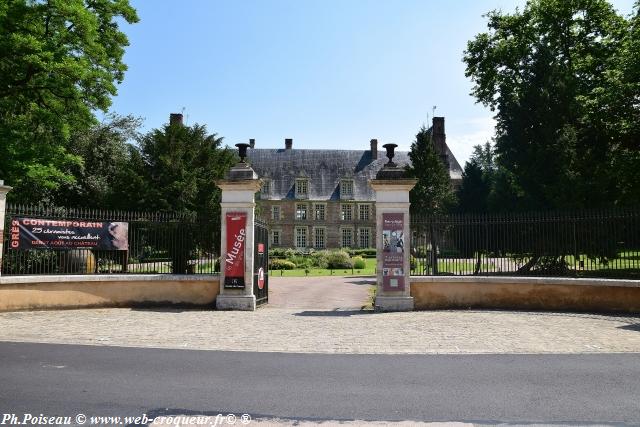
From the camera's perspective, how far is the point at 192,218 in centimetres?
1309

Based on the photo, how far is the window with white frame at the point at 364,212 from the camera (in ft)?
190

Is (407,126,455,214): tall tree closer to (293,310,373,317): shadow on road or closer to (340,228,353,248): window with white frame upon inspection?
(293,310,373,317): shadow on road

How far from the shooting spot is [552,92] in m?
21.8

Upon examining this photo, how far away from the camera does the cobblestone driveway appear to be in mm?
8047

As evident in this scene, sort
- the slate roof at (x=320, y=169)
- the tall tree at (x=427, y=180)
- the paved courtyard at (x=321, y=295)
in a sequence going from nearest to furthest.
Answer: the paved courtyard at (x=321, y=295) < the tall tree at (x=427, y=180) < the slate roof at (x=320, y=169)

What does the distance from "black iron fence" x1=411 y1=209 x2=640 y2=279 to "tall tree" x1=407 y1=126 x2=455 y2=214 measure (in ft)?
64.3

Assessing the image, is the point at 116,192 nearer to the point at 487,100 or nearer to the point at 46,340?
the point at 46,340

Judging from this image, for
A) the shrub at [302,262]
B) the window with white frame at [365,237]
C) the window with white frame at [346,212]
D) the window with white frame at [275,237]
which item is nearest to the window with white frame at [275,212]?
the window with white frame at [275,237]

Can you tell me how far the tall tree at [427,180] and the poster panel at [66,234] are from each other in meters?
22.5

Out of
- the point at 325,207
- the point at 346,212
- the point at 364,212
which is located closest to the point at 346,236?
the point at 346,212

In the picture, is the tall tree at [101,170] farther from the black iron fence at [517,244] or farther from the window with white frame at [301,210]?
the window with white frame at [301,210]

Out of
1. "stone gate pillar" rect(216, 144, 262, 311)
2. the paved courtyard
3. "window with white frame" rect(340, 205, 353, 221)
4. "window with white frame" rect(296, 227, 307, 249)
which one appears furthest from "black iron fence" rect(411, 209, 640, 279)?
"window with white frame" rect(296, 227, 307, 249)

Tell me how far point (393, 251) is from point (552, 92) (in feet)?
46.9

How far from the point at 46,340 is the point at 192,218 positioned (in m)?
5.26
